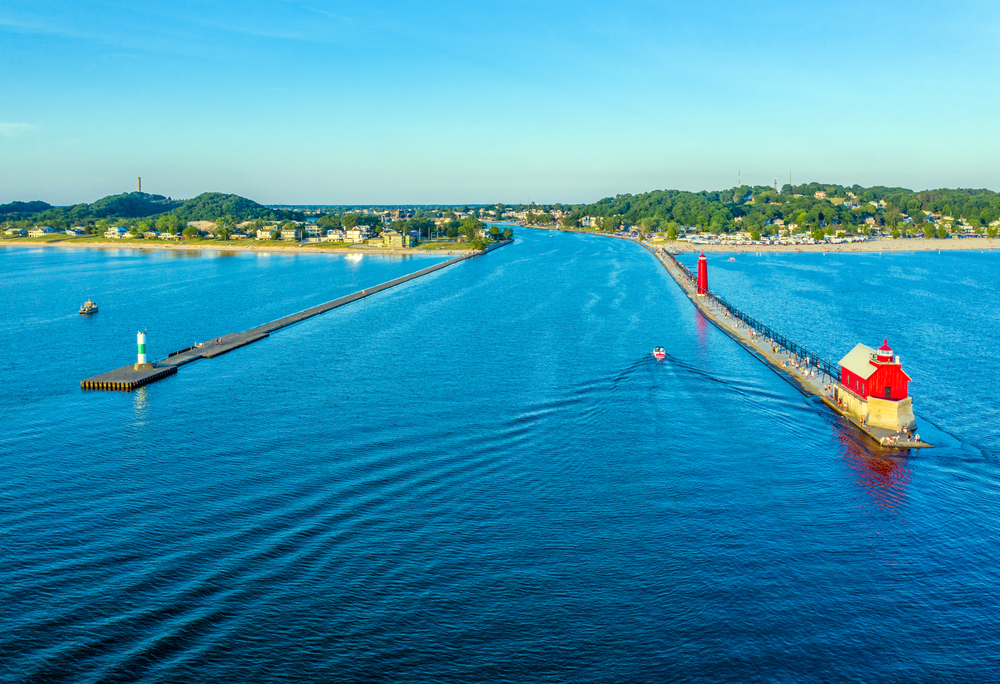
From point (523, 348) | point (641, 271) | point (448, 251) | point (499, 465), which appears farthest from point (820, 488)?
point (448, 251)

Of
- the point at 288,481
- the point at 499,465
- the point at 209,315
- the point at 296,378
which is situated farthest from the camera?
the point at 209,315

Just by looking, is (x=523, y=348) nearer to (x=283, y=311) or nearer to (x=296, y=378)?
(x=296, y=378)

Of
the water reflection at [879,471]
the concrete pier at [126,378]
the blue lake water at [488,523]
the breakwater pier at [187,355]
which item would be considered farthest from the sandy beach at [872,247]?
the water reflection at [879,471]

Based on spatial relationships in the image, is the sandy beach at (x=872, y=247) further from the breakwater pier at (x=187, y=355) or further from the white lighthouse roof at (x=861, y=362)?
the white lighthouse roof at (x=861, y=362)

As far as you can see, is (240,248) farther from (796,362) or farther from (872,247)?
(796,362)

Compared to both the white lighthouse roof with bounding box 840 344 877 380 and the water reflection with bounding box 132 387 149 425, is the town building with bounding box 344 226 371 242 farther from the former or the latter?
the white lighthouse roof with bounding box 840 344 877 380

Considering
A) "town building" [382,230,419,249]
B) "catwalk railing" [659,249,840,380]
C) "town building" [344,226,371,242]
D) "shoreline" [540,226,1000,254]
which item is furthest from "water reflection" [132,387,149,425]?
"town building" [344,226,371,242]
